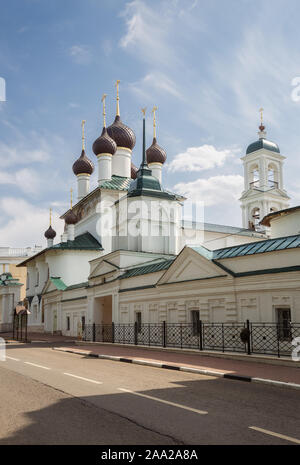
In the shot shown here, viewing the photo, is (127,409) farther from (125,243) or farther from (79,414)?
(125,243)

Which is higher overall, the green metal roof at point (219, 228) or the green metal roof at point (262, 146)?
the green metal roof at point (262, 146)

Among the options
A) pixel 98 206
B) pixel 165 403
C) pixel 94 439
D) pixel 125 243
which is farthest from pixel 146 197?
pixel 94 439

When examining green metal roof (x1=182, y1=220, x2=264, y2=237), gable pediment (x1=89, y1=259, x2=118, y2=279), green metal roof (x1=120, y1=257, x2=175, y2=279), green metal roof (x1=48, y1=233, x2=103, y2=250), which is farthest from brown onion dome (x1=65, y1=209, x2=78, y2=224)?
green metal roof (x1=120, y1=257, x2=175, y2=279)

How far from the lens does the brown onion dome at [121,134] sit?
142 ft

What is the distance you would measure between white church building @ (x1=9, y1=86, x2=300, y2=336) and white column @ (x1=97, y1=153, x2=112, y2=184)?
0.09 metres

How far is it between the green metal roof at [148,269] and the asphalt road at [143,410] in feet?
36.8

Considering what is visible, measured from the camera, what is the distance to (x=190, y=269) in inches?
775

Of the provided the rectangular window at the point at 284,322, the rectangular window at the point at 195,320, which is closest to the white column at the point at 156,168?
the rectangular window at the point at 195,320

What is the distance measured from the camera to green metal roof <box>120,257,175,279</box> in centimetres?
2245

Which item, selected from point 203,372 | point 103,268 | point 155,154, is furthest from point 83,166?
point 203,372

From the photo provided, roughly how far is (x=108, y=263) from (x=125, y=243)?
445 cm

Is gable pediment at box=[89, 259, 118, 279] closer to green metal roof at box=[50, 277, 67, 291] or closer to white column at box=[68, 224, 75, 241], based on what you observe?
green metal roof at box=[50, 277, 67, 291]

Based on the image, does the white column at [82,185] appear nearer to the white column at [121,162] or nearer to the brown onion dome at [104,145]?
the white column at [121,162]
